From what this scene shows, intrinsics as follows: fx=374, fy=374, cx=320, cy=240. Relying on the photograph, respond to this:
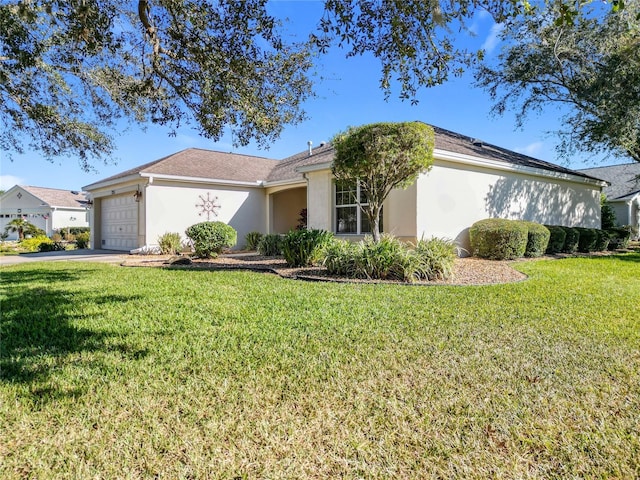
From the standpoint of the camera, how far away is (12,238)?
33250mm

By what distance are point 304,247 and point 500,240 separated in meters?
6.36

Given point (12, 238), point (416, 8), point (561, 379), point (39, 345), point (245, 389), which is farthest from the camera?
point (12, 238)

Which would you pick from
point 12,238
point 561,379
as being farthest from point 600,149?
point 12,238

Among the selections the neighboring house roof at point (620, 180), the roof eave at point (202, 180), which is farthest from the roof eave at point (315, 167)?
the neighboring house roof at point (620, 180)

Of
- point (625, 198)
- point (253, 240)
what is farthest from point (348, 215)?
point (625, 198)

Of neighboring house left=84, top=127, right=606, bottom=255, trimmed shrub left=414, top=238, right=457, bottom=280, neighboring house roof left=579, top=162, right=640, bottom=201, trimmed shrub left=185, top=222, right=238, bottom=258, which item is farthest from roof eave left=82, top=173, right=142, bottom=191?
neighboring house roof left=579, top=162, right=640, bottom=201

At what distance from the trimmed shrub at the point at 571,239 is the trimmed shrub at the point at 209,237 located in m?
12.8

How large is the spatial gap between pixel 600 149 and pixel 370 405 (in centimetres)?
2087

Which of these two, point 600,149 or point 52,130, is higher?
point 600,149

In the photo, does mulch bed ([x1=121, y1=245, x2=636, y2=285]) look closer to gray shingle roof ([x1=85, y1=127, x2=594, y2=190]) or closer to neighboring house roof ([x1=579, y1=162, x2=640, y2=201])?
gray shingle roof ([x1=85, y1=127, x2=594, y2=190])

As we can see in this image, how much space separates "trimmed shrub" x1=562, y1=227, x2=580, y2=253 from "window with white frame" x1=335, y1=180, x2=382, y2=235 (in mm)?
7865

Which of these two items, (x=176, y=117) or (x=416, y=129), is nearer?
(x=176, y=117)

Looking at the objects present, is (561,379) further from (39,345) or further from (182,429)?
(39,345)

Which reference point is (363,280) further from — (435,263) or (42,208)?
(42,208)
